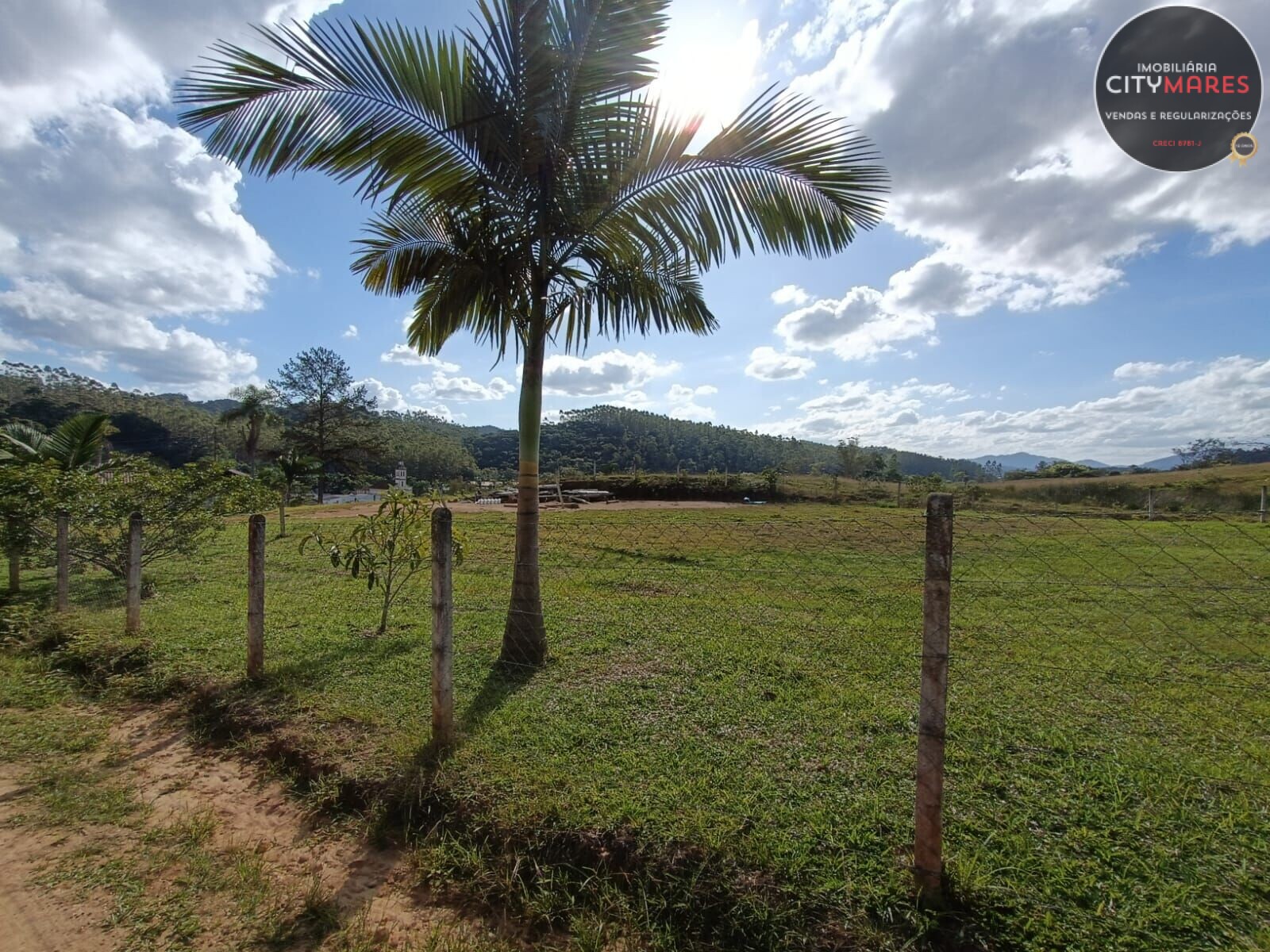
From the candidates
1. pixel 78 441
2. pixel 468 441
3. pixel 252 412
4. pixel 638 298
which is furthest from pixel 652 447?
pixel 638 298

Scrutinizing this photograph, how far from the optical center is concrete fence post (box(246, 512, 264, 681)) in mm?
3953

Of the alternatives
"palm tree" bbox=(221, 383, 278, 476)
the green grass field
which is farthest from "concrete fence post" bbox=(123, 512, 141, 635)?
"palm tree" bbox=(221, 383, 278, 476)

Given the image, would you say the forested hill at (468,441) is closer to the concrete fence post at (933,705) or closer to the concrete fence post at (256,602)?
the concrete fence post at (256,602)

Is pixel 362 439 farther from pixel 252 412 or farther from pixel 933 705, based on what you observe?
pixel 933 705

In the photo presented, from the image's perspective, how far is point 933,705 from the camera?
200 centimetres

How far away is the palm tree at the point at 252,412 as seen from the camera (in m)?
37.9

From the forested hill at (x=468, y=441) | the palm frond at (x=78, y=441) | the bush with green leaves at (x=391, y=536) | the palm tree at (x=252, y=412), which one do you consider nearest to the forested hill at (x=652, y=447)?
the forested hill at (x=468, y=441)

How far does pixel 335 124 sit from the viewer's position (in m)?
3.58

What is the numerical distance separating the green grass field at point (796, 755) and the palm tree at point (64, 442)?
2.54 m

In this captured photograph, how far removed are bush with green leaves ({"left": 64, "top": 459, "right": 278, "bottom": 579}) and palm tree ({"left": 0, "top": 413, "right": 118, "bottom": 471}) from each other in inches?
52.4

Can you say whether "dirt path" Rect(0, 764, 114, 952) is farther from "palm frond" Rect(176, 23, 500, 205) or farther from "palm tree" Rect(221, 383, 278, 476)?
"palm tree" Rect(221, 383, 278, 476)

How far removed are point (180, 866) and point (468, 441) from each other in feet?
313

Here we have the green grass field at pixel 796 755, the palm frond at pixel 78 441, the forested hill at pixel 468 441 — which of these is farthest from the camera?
the forested hill at pixel 468 441

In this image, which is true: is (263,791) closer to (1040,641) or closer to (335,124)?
(335,124)
